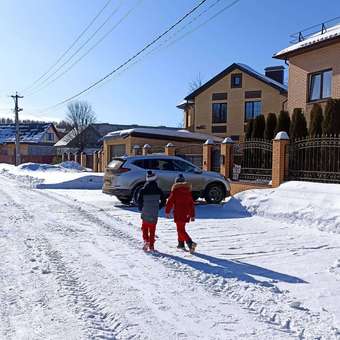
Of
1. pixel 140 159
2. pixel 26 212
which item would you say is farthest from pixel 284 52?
pixel 26 212

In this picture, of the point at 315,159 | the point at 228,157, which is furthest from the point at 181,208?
the point at 228,157

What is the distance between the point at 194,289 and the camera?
223 inches

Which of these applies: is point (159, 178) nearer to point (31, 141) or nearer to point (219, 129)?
point (219, 129)

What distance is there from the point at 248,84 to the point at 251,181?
23.2 metres

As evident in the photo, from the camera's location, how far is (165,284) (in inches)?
230

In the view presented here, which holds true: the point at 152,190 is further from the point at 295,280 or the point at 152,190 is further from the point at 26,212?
the point at 26,212

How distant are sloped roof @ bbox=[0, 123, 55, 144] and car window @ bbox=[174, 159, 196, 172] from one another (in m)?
61.9

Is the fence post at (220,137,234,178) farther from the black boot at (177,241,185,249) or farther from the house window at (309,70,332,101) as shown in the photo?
the black boot at (177,241,185,249)

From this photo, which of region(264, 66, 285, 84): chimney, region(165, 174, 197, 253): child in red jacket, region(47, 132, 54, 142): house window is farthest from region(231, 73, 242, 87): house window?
region(47, 132, 54, 142): house window

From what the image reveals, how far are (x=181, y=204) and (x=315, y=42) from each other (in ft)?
43.6

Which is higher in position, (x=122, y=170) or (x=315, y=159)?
(x=315, y=159)

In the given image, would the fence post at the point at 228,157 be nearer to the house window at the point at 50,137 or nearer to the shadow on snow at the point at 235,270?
the shadow on snow at the point at 235,270

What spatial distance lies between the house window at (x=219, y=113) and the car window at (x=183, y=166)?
2370 centimetres

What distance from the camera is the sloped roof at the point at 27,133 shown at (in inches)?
2901
